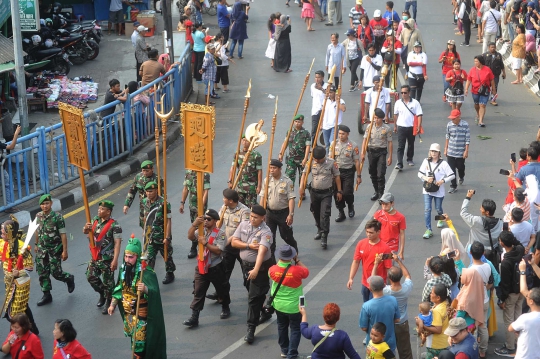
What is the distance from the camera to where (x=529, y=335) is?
27.7 feet

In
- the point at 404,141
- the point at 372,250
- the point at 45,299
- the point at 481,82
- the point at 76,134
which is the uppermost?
the point at 76,134

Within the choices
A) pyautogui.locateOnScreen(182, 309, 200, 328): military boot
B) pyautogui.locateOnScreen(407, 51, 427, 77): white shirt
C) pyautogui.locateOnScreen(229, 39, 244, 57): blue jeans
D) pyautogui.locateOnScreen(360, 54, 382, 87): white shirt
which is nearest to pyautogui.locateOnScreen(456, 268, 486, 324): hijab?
pyautogui.locateOnScreen(182, 309, 200, 328): military boot

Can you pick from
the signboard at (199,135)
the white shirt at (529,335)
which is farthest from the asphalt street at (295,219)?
the signboard at (199,135)

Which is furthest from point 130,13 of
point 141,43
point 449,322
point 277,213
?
point 449,322

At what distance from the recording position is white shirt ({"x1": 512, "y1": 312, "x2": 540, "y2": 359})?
27.6 ft

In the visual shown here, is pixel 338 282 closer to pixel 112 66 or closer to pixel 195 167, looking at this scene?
pixel 195 167

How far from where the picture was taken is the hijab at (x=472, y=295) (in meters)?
9.45

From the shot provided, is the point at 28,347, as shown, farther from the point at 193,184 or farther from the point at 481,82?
the point at 481,82

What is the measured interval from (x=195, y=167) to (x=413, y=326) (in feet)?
10.9

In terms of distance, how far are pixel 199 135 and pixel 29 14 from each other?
6182 millimetres

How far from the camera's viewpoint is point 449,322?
28.1 feet

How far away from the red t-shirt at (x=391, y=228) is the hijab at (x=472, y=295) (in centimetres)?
151

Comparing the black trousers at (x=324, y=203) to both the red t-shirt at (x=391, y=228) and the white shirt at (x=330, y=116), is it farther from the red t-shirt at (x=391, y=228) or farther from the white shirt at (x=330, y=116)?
the white shirt at (x=330, y=116)

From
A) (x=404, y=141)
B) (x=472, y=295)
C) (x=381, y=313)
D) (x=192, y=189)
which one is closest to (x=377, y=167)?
(x=404, y=141)
